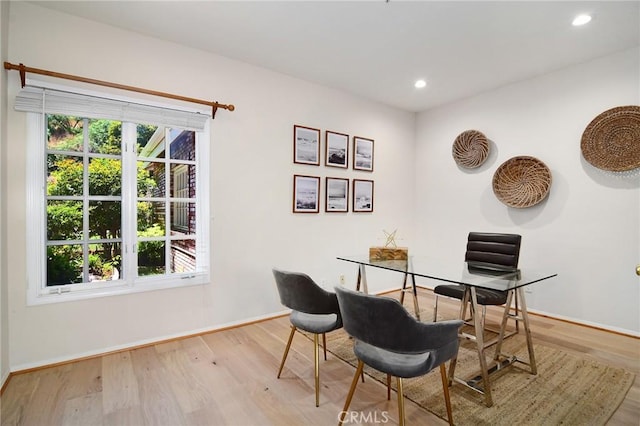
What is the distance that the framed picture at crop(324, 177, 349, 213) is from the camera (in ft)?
13.0

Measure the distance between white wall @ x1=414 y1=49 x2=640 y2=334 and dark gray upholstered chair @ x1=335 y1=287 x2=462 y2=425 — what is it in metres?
2.61

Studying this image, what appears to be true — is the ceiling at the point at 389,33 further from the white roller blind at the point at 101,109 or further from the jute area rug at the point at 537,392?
the jute area rug at the point at 537,392

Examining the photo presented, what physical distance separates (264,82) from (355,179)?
5.47 feet

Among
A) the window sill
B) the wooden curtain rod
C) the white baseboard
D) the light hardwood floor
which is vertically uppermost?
the wooden curtain rod

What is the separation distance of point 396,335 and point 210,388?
144 centimetres

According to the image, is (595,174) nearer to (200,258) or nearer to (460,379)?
(460,379)

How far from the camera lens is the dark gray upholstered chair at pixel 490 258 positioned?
2654 millimetres

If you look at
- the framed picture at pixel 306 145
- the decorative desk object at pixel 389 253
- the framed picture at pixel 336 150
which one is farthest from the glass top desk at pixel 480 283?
the framed picture at pixel 336 150

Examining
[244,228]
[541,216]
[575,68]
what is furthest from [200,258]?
[575,68]

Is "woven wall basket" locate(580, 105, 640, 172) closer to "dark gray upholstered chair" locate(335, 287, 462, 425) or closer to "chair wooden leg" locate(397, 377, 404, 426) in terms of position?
"dark gray upholstered chair" locate(335, 287, 462, 425)

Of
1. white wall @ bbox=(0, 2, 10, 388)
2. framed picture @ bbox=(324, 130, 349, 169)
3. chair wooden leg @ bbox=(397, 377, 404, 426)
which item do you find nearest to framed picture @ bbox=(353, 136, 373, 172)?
framed picture @ bbox=(324, 130, 349, 169)

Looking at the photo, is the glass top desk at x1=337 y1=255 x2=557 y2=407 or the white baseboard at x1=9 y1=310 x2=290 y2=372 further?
the white baseboard at x1=9 y1=310 x2=290 y2=372

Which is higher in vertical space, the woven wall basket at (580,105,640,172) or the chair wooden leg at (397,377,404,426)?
the woven wall basket at (580,105,640,172)

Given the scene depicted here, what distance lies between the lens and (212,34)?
273cm
